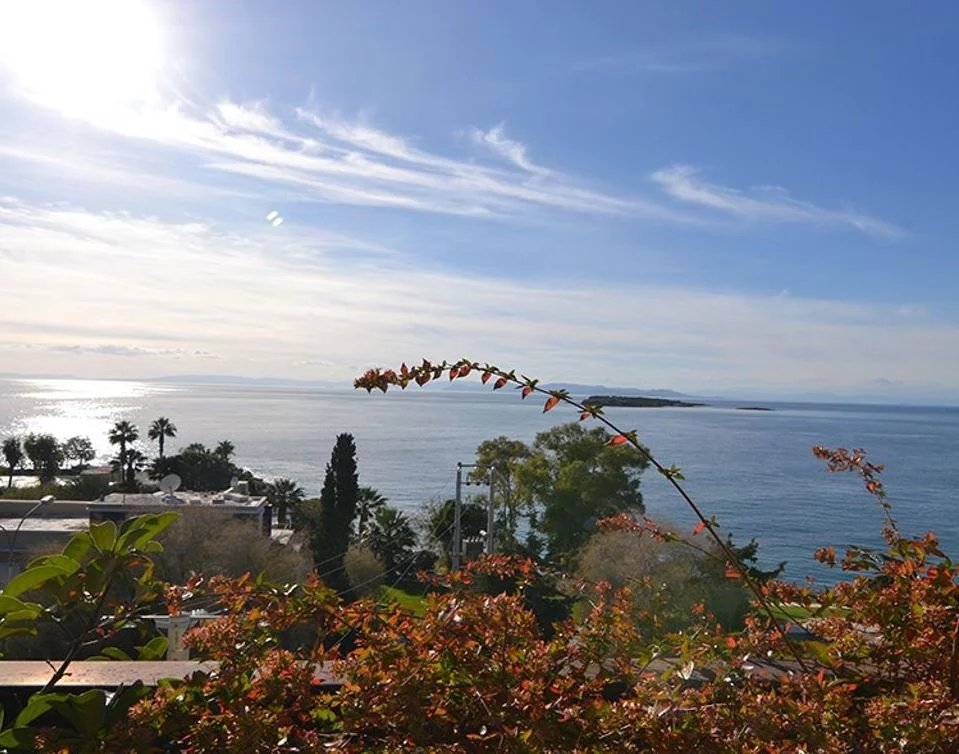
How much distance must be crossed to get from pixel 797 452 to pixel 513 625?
6116 centimetres

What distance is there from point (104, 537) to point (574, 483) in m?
18.2

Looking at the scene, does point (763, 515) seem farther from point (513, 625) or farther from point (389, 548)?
point (513, 625)

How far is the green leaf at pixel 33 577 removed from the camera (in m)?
0.99

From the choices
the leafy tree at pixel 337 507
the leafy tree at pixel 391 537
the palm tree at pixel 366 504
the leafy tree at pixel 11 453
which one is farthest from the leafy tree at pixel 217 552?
the leafy tree at pixel 11 453

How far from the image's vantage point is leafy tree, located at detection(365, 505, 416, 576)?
2180 centimetres

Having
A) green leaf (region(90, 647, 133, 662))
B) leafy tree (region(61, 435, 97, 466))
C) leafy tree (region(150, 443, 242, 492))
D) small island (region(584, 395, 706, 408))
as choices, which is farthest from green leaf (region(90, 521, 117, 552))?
leafy tree (region(61, 435, 97, 466))

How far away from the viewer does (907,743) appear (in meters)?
0.85

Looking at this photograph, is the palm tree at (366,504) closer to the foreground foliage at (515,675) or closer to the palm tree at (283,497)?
the palm tree at (283,497)

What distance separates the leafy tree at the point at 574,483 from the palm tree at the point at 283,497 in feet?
36.2

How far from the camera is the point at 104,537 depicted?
105cm

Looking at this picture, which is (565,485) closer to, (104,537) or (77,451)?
(104,537)

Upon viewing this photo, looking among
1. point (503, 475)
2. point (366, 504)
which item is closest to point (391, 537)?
point (366, 504)

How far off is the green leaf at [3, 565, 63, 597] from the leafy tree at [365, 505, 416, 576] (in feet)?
68.0

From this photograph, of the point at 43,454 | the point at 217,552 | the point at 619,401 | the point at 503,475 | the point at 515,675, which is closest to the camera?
the point at 515,675
